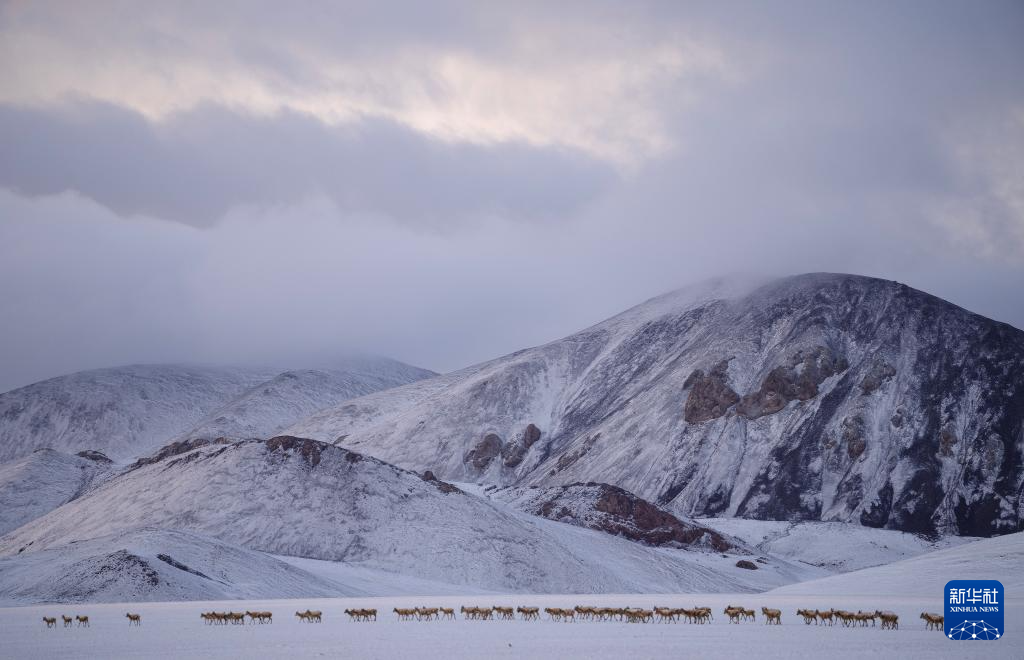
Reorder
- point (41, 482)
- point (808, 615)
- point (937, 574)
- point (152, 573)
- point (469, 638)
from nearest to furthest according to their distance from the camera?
1. point (469, 638)
2. point (808, 615)
3. point (152, 573)
4. point (937, 574)
5. point (41, 482)

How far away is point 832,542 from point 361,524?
7936 cm

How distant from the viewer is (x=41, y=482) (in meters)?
178

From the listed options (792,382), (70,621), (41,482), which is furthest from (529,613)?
(41,482)

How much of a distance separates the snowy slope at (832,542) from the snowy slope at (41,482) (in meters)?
123

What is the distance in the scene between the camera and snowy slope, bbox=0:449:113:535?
16381 cm

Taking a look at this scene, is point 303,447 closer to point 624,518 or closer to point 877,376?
point 624,518

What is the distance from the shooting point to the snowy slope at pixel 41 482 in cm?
16381

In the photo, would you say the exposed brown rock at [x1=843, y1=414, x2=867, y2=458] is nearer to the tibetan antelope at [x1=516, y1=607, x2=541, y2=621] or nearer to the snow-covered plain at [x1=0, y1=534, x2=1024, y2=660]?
the snow-covered plain at [x1=0, y1=534, x2=1024, y2=660]

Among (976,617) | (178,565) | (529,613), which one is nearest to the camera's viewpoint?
(976,617)

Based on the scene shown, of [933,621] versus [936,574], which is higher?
[933,621]

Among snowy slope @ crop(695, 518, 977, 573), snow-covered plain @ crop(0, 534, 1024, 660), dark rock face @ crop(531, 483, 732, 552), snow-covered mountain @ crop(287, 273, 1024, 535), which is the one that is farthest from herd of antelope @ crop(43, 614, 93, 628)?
snow-covered mountain @ crop(287, 273, 1024, 535)

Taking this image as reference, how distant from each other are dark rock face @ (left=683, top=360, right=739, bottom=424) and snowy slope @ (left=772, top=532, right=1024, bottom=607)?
91.9 meters

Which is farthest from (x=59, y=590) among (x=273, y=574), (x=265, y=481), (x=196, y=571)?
(x=265, y=481)

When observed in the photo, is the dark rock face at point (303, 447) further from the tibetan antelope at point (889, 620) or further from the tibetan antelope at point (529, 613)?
the tibetan antelope at point (889, 620)
